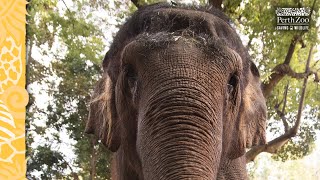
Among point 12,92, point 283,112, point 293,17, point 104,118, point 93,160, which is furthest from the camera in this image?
point 93,160

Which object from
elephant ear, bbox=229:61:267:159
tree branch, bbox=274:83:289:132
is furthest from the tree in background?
elephant ear, bbox=229:61:267:159

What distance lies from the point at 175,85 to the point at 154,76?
155 mm

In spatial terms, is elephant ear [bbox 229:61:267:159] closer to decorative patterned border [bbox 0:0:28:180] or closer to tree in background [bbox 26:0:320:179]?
decorative patterned border [bbox 0:0:28:180]

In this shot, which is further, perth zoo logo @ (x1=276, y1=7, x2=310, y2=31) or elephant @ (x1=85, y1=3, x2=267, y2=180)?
perth zoo logo @ (x1=276, y1=7, x2=310, y2=31)

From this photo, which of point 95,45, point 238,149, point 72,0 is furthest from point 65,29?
point 238,149

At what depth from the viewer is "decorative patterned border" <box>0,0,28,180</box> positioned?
6.89 feet

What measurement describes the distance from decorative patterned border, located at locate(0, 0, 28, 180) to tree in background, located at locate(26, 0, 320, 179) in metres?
4.51

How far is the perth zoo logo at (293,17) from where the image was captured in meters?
6.08

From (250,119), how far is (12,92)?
146cm

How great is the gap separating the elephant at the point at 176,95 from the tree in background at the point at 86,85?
160 inches

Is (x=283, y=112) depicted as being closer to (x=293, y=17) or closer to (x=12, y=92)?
(x=293, y=17)

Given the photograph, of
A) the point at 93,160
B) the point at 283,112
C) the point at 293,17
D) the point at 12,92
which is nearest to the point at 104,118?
the point at 12,92

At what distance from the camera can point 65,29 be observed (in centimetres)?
Result: 760

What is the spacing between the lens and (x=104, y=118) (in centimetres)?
291
